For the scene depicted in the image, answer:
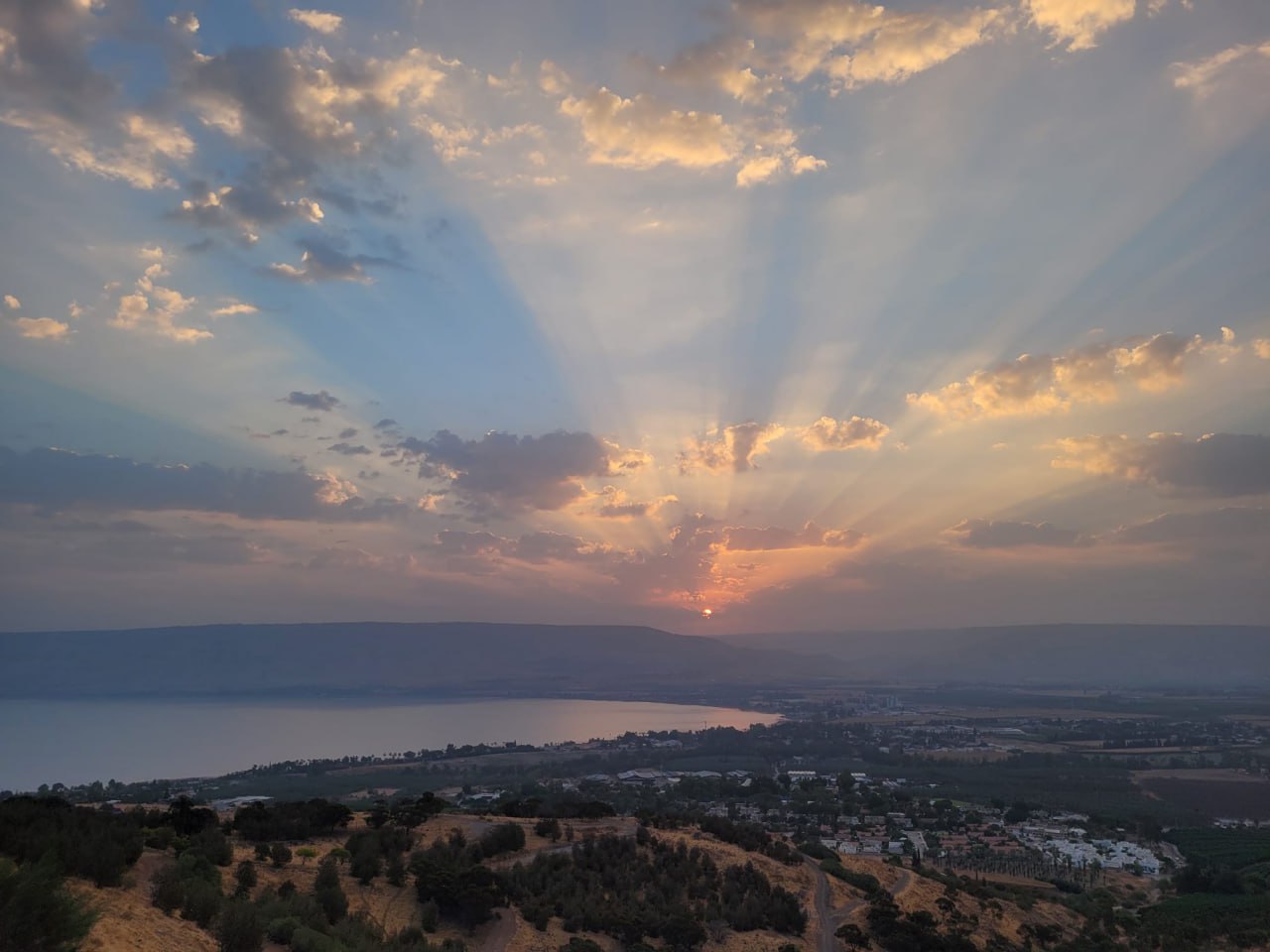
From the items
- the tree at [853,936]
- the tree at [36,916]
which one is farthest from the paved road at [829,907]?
the tree at [36,916]

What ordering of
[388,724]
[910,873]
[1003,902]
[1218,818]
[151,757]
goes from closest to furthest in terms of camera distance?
[1003,902] < [910,873] < [1218,818] < [151,757] < [388,724]

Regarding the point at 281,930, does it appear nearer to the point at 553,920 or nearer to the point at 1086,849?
the point at 553,920

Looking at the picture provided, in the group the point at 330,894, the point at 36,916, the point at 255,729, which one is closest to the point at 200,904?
the point at 330,894

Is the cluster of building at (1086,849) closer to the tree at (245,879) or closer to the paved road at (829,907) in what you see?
the paved road at (829,907)

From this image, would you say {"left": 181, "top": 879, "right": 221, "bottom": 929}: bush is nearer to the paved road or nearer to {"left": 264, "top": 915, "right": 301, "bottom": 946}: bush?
{"left": 264, "top": 915, "right": 301, "bottom": 946}: bush

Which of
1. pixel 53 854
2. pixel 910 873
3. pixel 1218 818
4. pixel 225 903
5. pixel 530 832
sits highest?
pixel 53 854

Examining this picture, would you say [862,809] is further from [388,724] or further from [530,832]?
[388,724]

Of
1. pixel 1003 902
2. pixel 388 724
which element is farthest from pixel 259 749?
pixel 1003 902
